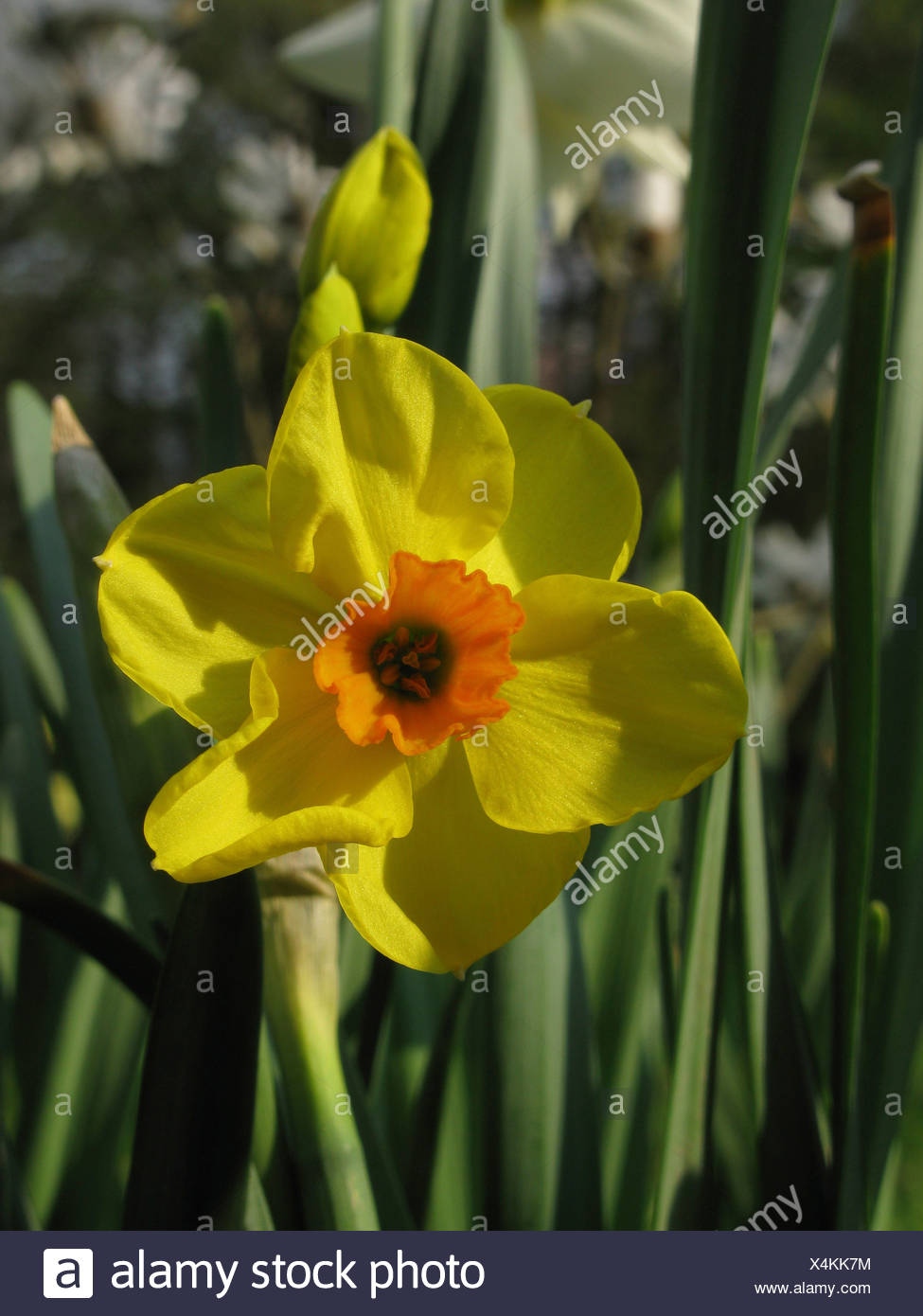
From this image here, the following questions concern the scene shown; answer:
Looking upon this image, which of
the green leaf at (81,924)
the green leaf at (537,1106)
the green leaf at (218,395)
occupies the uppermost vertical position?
the green leaf at (218,395)

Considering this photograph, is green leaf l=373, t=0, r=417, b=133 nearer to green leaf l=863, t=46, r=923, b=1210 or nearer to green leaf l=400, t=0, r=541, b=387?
green leaf l=400, t=0, r=541, b=387

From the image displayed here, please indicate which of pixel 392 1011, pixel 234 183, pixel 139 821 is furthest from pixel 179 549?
pixel 234 183

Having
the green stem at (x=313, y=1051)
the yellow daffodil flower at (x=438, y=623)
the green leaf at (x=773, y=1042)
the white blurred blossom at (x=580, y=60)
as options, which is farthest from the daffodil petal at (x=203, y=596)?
the white blurred blossom at (x=580, y=60)

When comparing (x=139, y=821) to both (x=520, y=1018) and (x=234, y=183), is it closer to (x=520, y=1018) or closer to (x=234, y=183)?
(x=520, y=1018)

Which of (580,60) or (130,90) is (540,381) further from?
(130,90)

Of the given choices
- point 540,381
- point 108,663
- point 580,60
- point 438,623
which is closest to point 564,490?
point 438,623

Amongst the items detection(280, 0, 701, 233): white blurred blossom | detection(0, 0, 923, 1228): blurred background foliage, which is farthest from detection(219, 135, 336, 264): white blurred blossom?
detection(280, 0, 701, 233): white blurred blossom

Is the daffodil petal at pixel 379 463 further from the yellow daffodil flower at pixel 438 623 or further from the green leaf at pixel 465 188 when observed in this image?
the green leaf at pixel 465 188
